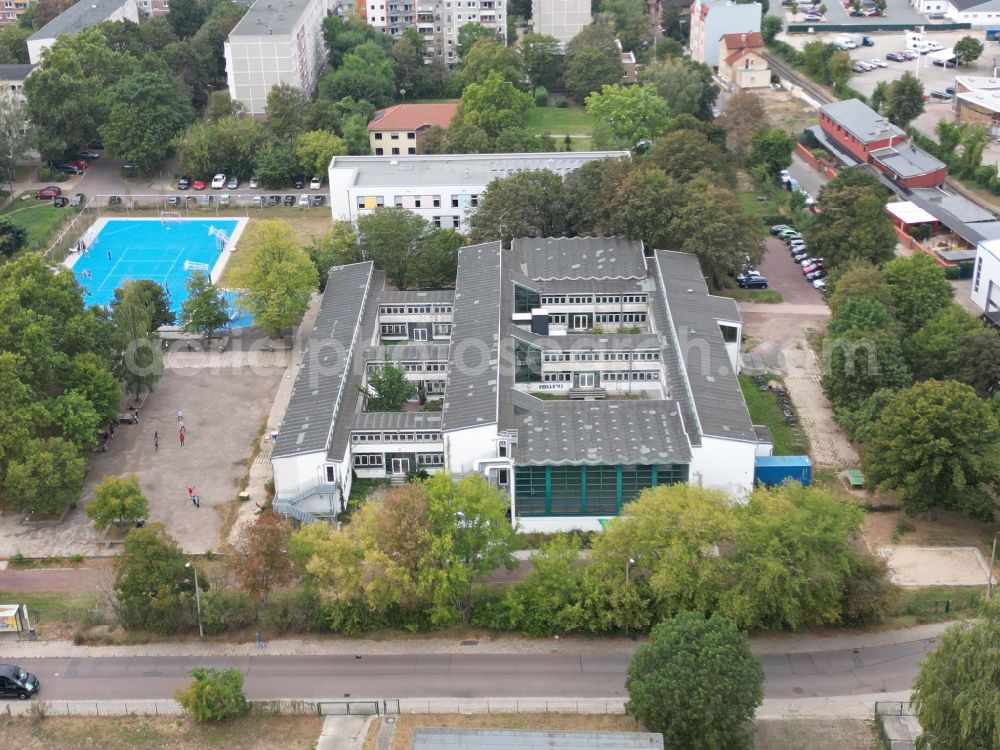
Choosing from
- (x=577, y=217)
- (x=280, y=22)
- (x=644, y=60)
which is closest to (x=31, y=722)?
(x=577, y=217)

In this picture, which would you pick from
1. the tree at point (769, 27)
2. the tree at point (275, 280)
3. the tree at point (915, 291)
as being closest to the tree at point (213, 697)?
the tree at point (275, 280)

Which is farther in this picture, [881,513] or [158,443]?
[158,443]

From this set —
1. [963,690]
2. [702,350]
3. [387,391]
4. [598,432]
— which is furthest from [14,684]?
[702,350]

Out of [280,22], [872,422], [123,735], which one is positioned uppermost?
[280,22]

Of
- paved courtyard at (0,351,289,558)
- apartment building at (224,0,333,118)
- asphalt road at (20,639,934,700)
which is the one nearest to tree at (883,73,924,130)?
apartment building at (224,0,333,118)

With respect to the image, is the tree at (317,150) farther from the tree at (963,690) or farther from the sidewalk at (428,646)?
the tree at (963,690)

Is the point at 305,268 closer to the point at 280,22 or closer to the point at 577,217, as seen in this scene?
the point at 577,217
